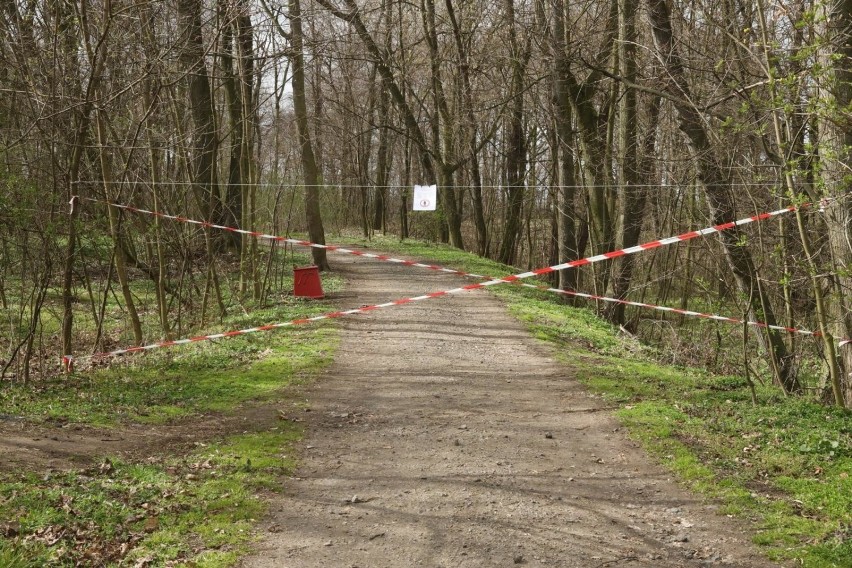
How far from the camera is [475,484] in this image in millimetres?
6473

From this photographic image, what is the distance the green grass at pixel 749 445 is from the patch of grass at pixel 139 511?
3.40 m

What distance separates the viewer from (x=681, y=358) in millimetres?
13438

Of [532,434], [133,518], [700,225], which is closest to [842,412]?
[532,434]

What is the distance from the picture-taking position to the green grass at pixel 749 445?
18.2 ft

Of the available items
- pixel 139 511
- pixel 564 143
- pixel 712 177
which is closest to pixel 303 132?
pixel 564 143

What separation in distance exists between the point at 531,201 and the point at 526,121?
9.49ft

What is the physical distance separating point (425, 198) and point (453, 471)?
54.4 ft

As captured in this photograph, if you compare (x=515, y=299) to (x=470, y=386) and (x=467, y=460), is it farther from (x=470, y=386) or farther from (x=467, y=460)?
(x=467, y=460)

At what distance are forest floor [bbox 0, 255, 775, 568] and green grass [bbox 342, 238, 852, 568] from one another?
0.68 ft

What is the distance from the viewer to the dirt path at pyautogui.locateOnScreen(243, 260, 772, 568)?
5281 mm

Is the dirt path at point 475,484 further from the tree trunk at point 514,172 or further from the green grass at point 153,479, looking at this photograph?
the tree trunk at point 514,172

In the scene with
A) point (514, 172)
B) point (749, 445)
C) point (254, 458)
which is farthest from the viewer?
point (514, 172)

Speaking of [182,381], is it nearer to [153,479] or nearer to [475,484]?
[153,479]

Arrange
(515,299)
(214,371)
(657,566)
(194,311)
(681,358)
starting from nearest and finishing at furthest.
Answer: (657,566) → (214,371) → (681,358) → (194,311) → (515,299)
